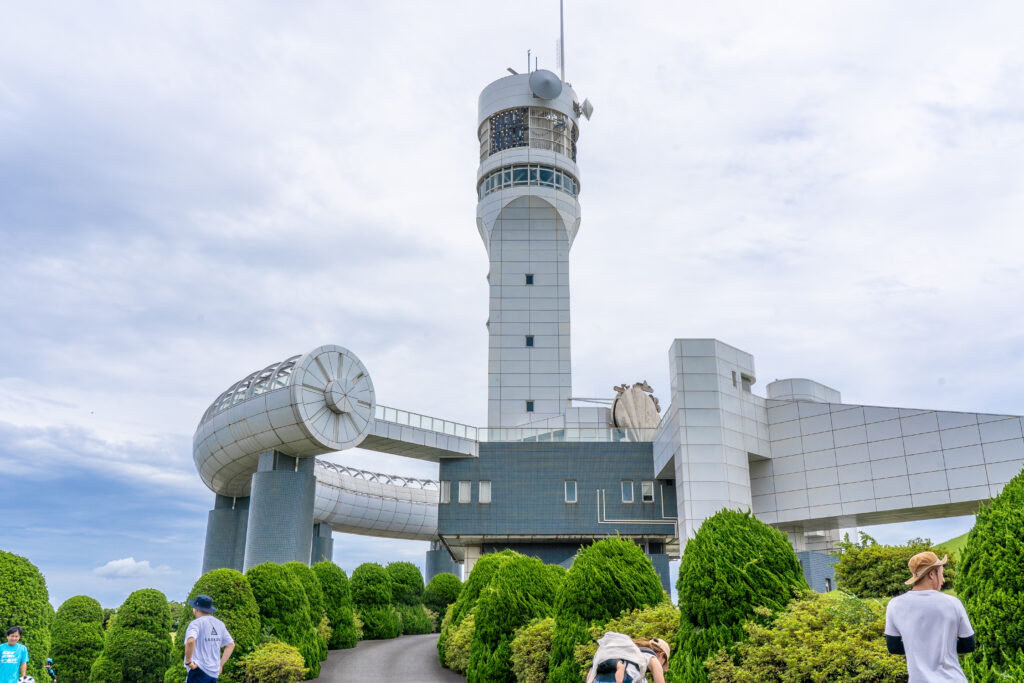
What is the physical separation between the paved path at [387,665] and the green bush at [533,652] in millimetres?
4380

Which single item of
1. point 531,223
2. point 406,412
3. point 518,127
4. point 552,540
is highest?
point 518,127

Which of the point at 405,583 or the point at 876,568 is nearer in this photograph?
the point at 876,568

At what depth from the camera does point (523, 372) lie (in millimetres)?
56219

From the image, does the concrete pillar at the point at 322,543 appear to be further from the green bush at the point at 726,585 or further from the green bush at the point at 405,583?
the green bush at the point at 726,585

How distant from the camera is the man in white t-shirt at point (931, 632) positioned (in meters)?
6.10

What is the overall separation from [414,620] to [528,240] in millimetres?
30774

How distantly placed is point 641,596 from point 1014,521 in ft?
25.7

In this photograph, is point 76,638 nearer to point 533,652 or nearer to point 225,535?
point 225,535

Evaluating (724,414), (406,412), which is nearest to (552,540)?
(406,412)

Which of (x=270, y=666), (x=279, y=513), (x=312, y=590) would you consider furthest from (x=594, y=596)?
(x=279, y=513)

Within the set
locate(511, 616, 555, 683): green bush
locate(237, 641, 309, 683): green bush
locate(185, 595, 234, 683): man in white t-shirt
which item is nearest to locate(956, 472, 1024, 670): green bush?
locate(185, 595, 234, 683): man in white t-shirt

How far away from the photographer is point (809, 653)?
403 inches

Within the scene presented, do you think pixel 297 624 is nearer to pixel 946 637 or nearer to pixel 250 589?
pixel 250 589

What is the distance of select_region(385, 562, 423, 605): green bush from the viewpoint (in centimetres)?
3650
